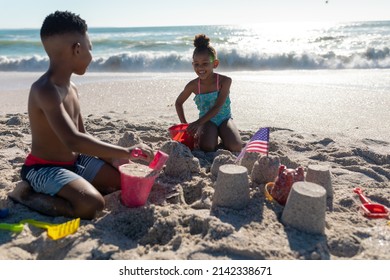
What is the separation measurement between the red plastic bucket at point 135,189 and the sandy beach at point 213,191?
2.0 inches

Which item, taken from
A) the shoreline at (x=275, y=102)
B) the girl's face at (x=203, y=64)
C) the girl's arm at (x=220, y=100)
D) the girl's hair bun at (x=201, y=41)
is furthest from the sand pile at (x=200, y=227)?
the shoreline at (x=275, y=102)

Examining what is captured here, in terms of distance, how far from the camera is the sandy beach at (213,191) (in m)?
1.96

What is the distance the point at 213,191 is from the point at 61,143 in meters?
1.04

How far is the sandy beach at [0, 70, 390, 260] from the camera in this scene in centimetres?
196

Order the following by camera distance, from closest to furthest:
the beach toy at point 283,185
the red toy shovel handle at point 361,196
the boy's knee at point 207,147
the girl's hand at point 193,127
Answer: the beach toy at point 283,185
the red toy shovel handle at point 361,196
the girl's hand at point 193,127
the boy's knee at point 207,147

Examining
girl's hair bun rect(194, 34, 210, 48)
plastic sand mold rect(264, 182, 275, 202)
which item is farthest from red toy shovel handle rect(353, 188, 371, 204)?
girl's hair bun rect(194, 34, 210, 48)

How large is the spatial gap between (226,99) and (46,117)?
6.69 feet

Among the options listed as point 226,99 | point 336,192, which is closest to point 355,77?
point 226,99

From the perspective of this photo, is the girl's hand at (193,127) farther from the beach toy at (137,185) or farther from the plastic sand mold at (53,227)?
the plastic sand mold at (53,227)

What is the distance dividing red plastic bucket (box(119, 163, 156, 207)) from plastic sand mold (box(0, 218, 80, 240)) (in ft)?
1.11

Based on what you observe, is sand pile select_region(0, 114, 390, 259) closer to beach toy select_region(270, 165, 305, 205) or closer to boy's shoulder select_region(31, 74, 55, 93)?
beach toy select_region(270, 165, 305, 205)

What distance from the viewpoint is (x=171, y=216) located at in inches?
87.5

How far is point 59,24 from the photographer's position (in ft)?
8.01

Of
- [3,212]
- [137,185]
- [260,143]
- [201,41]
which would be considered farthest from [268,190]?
[201,41]
